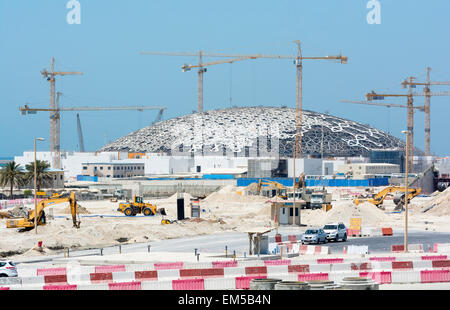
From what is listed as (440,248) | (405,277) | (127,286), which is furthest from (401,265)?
(440,248)

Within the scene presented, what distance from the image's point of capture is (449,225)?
221 feet

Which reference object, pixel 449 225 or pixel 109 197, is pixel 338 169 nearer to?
pixel 109 197

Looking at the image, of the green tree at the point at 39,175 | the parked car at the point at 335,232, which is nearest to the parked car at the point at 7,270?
the parked car at the point at 335,232

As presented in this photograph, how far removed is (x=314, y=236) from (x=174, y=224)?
1586cm

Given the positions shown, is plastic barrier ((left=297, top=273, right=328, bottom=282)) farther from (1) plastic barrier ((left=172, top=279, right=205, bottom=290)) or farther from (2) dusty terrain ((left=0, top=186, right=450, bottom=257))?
(2) dusty terrain ((left=0, top=186, right=450, bottom=257))

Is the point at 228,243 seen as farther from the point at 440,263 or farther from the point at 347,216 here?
the point at 440,263

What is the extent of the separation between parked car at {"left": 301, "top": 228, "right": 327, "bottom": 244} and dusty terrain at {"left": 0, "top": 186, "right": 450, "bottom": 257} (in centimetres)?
1158

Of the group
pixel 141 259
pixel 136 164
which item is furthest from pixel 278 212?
pixel 136 164

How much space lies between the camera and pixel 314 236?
51500mm

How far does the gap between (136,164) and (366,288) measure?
14712 centimetres

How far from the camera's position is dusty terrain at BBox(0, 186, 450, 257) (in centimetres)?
5456

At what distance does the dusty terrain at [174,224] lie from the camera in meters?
54.6

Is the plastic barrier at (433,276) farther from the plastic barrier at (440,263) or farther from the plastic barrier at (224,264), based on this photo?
the plastic barrier at (224,264)
